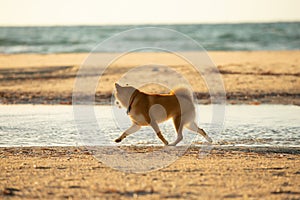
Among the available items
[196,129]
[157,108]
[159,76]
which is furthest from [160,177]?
[159,76]

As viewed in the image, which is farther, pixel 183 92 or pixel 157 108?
pixel 183 92

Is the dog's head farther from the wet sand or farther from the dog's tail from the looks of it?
the wet sand

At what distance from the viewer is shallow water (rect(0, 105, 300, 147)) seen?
1136 cm

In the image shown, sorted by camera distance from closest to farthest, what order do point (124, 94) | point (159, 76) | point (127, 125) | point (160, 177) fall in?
1. point (160, 177)
2. point (124, 94)
3. point (127, 125)
4. point (159, 76)

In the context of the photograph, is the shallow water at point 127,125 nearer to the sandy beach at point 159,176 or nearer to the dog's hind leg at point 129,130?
the dog's hind leg at point 129,130

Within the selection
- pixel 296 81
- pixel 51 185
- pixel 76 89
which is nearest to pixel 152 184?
pixel 51 185

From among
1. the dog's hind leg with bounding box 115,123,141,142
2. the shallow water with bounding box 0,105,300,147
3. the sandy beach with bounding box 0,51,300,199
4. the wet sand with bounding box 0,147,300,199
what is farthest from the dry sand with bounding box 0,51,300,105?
the wet sand with bounding box 0,147,300,199

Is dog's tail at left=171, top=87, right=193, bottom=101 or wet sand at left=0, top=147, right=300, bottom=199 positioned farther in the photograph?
dog's tail at left=171, top=87, right=193, bottom=101

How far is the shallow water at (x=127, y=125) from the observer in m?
11.4

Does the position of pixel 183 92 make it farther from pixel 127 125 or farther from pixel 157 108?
pixel 127 125

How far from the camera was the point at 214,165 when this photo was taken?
352 inches

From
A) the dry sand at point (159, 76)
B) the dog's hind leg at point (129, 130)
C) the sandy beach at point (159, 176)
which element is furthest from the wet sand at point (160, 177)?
the dry sand at point (159, 76)

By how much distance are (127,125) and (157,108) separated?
2829 mm

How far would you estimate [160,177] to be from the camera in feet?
26.6
